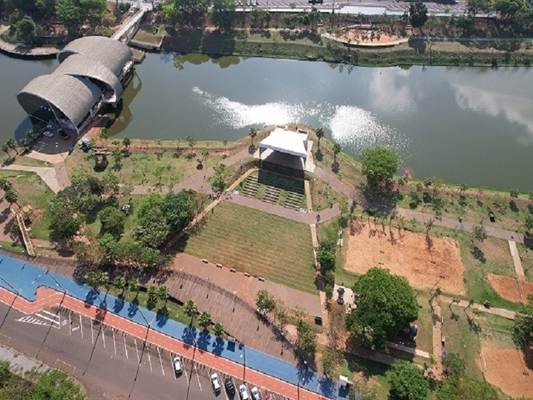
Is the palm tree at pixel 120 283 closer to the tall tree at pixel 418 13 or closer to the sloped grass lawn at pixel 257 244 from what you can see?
the sloped grass lawn at pixel 257 244

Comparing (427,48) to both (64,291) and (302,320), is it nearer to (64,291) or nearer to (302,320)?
(302,320)

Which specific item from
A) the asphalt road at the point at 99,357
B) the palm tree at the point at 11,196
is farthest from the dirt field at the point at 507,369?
the palm tree at the point at 11,196

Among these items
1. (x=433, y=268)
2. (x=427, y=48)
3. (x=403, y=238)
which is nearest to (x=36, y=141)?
(x=403, y=238)

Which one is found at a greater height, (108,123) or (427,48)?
(427,48)

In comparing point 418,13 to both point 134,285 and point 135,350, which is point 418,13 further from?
point 135,350

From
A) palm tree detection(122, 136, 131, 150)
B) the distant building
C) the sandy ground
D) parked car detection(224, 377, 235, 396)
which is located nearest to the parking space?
parked car detection(224, 377, 235, 396)

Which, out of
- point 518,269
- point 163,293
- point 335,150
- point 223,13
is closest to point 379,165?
point 335,150
